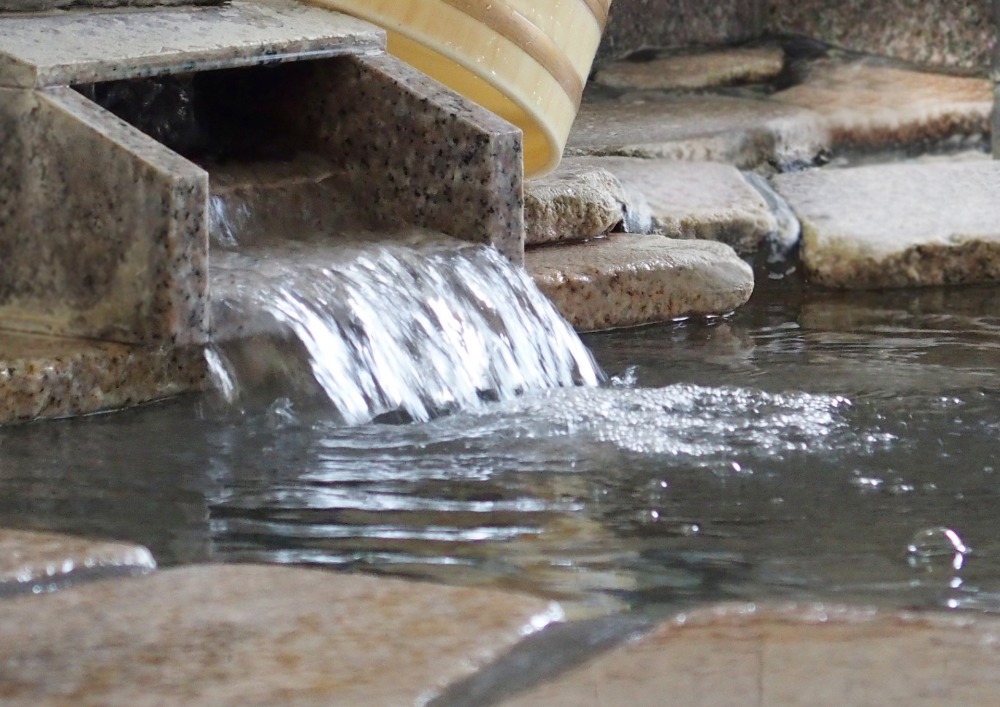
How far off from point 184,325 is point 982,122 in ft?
15.0

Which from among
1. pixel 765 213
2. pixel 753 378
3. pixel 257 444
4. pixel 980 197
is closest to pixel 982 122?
pixel 980 197

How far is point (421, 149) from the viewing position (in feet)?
12.0

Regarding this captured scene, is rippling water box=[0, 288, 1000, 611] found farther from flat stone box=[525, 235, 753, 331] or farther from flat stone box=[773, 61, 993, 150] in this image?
flat stone box=[773, 61, 993, 150]

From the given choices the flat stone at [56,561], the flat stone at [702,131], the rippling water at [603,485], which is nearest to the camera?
the flat stone at [56,561]

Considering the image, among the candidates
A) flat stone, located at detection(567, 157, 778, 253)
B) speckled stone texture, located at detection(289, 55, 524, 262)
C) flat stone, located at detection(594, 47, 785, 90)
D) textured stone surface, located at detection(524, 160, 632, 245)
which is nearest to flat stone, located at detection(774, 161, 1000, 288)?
flat stone, located at detection(567, 157, 778, 253)

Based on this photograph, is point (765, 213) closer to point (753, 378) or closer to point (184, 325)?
point (753, 378)

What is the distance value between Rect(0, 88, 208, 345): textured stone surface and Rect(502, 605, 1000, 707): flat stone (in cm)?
158

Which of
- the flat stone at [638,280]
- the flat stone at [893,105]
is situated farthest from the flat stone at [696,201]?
the flat stone at [893,105]

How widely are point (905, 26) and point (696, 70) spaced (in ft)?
3.32

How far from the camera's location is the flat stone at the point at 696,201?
4695mm

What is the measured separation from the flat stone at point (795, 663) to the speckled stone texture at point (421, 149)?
2.12m

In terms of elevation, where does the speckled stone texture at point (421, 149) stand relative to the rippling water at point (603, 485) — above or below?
above

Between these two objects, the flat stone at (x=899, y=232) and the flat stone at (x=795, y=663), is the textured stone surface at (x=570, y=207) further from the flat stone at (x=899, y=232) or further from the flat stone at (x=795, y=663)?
the flat stone at (x=795, y=663)

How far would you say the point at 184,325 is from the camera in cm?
289
